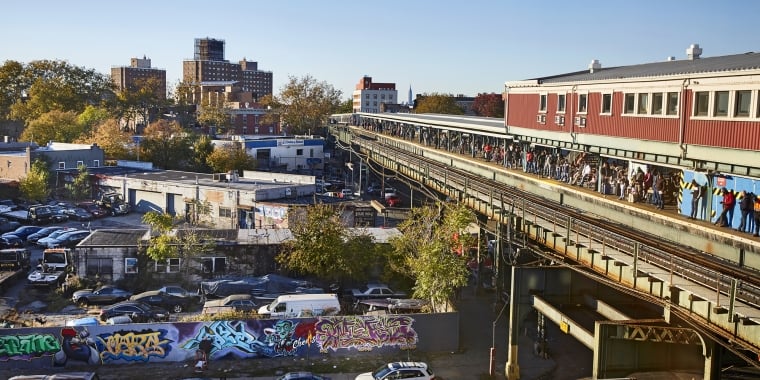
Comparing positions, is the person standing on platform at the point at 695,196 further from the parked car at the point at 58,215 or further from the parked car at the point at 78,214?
the parked car at the point at 58,215

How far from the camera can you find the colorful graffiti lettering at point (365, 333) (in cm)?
2309

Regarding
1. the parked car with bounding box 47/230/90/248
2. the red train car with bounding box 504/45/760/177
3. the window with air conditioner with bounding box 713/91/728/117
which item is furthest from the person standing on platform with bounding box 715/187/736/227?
the parked car with bounding box 47/230/90/248

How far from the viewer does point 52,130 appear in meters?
76.5

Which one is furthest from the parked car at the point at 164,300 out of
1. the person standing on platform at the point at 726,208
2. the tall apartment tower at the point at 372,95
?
the tall apartment tower at the point at 372,95

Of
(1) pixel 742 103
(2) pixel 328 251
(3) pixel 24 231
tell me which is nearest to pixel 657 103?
(1) pixel 742 103

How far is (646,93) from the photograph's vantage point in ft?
72.7

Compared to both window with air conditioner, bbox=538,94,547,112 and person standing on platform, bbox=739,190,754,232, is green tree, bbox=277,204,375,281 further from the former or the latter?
person standing on platform, bbox=739,190,754,232

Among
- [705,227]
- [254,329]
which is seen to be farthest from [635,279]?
[254,329]

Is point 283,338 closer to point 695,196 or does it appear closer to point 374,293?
point 374,293

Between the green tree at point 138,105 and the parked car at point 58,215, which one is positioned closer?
the parked car at point 58,215

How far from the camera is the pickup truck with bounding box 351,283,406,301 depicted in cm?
2886

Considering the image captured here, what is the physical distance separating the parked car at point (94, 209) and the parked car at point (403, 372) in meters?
35.3

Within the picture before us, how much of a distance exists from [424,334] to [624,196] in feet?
25.8

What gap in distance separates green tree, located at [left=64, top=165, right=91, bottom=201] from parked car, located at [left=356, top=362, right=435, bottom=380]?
4150 centimetres
